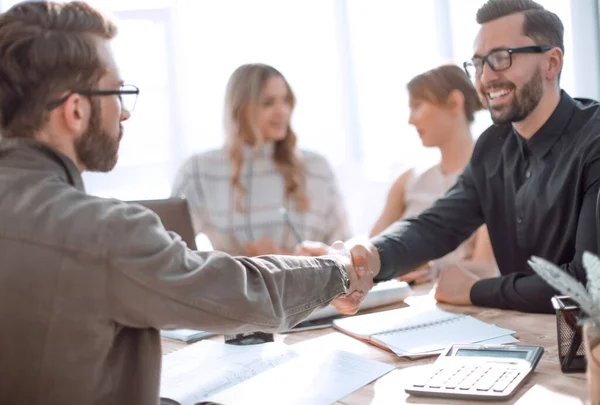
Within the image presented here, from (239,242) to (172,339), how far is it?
5.61ft

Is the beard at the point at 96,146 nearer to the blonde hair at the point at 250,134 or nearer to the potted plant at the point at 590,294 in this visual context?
the potted plant at the point at 590,294

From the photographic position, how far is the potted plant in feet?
2.95

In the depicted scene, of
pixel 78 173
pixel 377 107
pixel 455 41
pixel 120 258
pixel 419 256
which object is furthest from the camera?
pixel 377 107

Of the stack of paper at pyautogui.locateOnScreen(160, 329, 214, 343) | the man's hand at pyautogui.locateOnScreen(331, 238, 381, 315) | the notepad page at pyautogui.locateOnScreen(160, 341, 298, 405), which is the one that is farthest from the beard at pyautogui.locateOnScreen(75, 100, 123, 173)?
the man's hand at pyautogui.locateOnScreen(331, 238, 381, 315)

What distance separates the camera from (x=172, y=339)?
174 cm

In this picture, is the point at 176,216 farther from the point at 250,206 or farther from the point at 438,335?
the point at 250,206

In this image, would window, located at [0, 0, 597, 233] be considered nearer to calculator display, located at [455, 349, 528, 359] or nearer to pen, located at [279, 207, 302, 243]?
pen, located at [279, 207, 302, 243]

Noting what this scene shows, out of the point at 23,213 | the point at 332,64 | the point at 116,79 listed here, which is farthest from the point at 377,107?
the point at 23,213

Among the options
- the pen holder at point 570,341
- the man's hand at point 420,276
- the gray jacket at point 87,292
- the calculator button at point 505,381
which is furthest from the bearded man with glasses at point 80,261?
the man's hand at point 420,276

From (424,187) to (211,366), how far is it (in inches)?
69.4

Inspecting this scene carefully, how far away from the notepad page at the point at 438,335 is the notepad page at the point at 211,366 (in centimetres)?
23

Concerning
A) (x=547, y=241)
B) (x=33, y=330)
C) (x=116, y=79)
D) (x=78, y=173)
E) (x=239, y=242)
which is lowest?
(x=239, y=242)

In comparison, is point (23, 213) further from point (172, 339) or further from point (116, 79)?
point (172, 339)

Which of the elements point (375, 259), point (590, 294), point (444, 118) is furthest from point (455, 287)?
point (444, 118)
